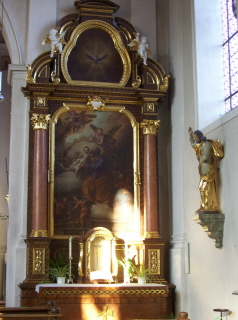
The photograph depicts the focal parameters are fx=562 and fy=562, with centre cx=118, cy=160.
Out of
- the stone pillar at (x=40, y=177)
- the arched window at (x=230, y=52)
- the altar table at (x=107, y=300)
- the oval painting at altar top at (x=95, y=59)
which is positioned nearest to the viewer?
the altar table at (x=107, y=300)

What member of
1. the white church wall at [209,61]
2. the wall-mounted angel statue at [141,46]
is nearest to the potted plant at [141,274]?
the white church wall at [209,61]

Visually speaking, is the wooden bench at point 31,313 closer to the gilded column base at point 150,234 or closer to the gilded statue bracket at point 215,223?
the gilded statue bracket at point 215,223

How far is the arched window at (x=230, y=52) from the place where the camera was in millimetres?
9289

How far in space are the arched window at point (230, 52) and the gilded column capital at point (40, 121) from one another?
10.8ft

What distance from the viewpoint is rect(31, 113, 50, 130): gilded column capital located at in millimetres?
10344

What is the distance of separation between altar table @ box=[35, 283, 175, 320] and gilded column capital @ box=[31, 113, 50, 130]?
114 inches

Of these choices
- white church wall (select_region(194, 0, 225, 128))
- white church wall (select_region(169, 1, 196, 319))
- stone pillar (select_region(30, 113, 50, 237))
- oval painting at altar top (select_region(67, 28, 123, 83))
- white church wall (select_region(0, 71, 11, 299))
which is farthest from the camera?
white church wall (select_region(0, 71, 11, 299))

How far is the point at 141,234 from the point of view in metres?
10.5

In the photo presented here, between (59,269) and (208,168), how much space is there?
10.9 feet

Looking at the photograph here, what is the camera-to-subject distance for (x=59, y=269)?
32.1 ft

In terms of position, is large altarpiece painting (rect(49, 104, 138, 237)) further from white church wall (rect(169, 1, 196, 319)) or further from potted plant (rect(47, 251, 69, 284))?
white church wall (rect(169, 1, 196, 319))

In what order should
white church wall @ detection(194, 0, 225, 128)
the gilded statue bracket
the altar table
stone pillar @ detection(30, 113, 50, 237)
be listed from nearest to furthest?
the gilded statue bracket, the altar table, white church wall @ detection(194, 0, 225, 128), stone pillar @ detection(30, 113, 50, 237)

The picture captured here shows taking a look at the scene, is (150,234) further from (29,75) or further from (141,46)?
(29,75)

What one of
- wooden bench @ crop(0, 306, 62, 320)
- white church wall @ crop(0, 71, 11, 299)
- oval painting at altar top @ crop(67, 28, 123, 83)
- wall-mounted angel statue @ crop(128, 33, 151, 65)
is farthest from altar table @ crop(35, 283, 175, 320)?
white church wall @ crop(0, 71, 11, 299)
